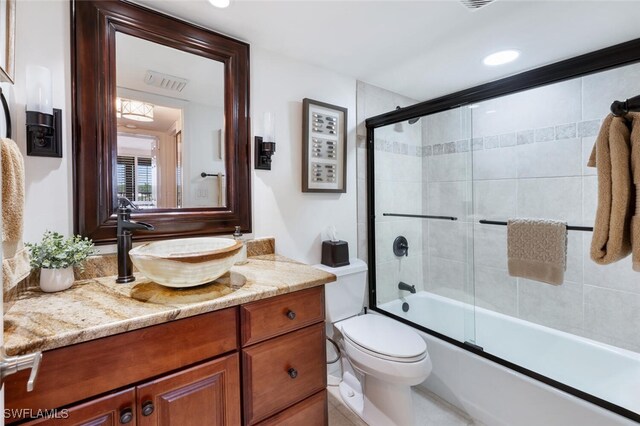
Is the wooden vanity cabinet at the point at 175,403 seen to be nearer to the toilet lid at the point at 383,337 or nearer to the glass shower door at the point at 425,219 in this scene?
the toilet lid at the point at 383,337

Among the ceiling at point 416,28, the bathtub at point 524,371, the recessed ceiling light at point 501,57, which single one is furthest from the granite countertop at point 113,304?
the recessed ceiling light at point 501,57

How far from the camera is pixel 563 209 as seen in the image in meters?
1.84

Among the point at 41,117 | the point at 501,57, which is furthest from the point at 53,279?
the point at 501,57

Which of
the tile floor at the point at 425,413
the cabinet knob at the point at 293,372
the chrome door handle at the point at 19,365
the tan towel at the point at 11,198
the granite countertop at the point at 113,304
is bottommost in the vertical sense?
the tile floor at the point at 425,413

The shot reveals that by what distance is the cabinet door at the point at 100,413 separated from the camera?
69cm

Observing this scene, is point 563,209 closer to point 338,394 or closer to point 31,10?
point 338,394

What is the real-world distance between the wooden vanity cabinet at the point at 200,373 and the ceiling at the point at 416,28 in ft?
4.30

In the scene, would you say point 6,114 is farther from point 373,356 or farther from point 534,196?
point 534,196

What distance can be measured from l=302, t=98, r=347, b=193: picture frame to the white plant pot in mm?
1197

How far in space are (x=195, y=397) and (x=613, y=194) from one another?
153 centimetres

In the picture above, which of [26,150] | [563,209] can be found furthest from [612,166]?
[26,150]

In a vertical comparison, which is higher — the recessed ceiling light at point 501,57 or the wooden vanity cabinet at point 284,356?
the recessed ceiling light at point 501,57

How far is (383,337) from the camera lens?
151 cm

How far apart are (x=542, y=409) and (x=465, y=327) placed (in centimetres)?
57
